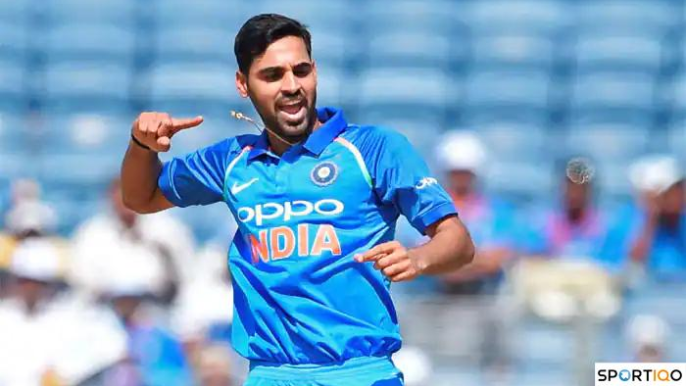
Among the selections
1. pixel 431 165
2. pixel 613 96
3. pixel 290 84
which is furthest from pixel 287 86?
pixel 613 96

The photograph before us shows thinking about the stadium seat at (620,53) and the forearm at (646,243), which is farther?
the stadium seat at (620,53)

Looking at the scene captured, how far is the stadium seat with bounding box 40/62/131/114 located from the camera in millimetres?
9922

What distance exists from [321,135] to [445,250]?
466mm

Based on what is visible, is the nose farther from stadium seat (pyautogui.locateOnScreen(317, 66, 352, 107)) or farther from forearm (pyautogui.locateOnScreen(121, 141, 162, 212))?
stadium seat (pyautogui.locateOnScreen(317, 66, 352, 107))

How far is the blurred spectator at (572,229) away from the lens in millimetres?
7469

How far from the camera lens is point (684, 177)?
7.85 metres

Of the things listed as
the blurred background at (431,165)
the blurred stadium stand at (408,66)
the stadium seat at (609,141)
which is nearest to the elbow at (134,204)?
the blurred background at (431,165)

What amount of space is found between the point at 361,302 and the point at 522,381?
3.09 meters

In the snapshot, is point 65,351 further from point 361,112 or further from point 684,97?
point 684,97

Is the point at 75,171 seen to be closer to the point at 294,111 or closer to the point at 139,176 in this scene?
the point at 139,176

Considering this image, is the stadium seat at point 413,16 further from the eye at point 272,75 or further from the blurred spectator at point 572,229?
the eye at point 272,75

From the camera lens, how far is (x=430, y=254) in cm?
353

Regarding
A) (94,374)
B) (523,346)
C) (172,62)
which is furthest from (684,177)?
(172,62)

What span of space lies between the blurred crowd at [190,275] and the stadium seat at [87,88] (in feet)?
6.66
